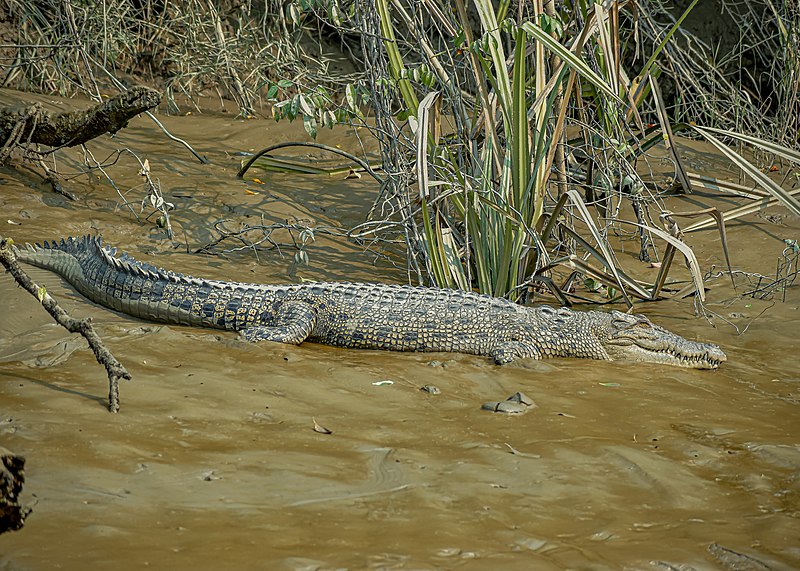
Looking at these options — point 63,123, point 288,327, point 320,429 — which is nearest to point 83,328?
point 320,429

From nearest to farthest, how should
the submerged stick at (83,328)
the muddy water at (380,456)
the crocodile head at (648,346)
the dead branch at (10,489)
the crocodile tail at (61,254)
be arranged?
1. the dead branch at (10,489)
2. the muddy water at (380,456)
3. the submerged stick at (83,328)
4. the crocodile head at (648,346)
5. the crocodile tail at (61,254)

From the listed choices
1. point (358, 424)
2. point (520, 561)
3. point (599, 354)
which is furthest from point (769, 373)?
point (520, 561)

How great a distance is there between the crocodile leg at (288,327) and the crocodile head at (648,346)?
5.56 ft

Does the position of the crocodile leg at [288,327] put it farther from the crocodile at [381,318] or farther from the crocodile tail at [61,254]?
the crocodile tail at [61,254]

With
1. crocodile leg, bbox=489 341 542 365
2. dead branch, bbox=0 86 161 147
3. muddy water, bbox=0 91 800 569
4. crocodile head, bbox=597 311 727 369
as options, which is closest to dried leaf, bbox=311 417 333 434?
muddy water, bbox=0 91 800 569

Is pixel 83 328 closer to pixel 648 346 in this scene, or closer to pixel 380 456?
pixel 380 456

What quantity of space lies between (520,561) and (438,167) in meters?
3.40

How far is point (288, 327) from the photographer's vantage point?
181 inches

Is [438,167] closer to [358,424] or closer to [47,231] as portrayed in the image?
[358,424]

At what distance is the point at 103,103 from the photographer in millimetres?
5609

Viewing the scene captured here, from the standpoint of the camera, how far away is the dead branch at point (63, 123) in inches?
220

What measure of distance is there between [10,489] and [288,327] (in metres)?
2.70

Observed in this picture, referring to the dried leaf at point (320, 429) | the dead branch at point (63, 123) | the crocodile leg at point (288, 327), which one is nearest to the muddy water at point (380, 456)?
the dried leaf at point (320, 429)

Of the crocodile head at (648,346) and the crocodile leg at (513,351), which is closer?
the crocodile leg at (513,351)
